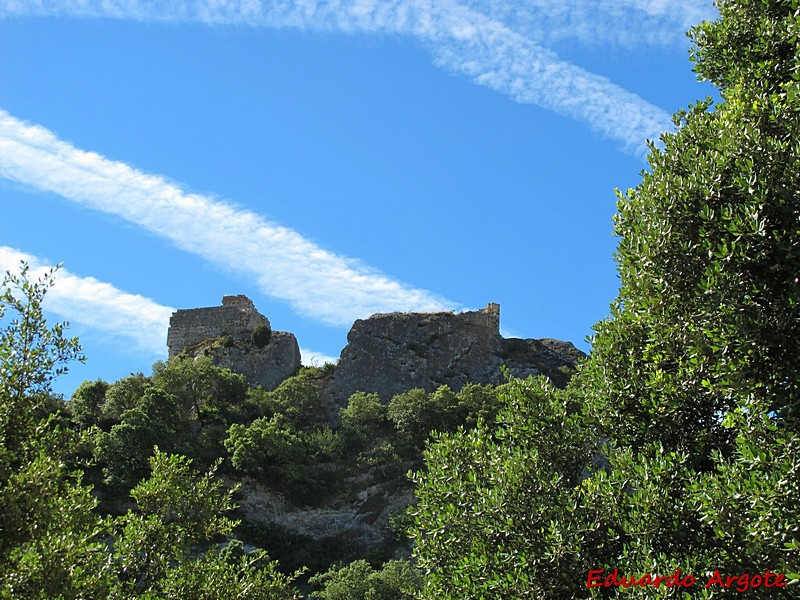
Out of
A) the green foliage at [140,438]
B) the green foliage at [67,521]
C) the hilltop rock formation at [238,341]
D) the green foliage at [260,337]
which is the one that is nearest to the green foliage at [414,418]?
the green foliage at [140,438]

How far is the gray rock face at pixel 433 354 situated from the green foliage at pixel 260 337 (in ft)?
20.5

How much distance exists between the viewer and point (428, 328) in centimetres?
5862

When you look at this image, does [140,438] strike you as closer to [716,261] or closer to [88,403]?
[88,403]

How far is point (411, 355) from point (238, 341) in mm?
12648

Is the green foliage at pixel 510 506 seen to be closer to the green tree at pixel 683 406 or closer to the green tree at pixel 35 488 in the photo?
the green tree at pixel 683 406

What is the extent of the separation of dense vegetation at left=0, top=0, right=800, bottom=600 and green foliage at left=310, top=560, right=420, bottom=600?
18.4 meters

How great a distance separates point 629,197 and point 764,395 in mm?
3812

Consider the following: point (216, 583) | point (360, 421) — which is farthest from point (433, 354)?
point (216, 583)

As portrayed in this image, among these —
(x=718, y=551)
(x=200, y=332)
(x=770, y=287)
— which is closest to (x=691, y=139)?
(x=770, y=287)

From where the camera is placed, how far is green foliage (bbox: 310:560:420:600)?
33406 millimetres

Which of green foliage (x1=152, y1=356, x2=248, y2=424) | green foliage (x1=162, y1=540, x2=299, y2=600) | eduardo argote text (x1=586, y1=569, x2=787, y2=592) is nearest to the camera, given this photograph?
eduardo argote text (x1=586, y1=569, x2=787, y2=592)

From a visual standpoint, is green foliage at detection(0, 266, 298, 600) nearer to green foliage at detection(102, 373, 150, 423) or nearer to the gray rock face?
green foliage at detection(102, 373, 150, 423)

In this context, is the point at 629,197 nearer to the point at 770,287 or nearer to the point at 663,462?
the point at 770,287

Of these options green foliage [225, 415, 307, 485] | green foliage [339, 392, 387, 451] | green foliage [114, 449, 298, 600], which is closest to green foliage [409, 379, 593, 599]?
green foliage [114, 449, 298, 600]
